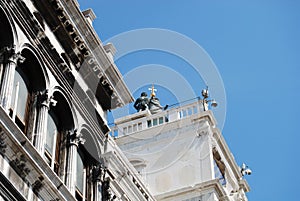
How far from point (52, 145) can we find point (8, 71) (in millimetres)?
2934

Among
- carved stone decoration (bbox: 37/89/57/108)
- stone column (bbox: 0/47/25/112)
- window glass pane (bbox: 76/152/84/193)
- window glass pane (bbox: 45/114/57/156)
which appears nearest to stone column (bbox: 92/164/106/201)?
window glass pane (bbox: 76/152/84/193)

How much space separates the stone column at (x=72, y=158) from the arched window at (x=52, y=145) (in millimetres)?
342

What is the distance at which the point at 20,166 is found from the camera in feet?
69.4

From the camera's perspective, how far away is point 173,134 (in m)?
46.8

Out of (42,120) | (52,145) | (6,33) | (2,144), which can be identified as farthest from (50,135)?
(2,144)

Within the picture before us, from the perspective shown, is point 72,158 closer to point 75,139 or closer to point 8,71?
point 75,139

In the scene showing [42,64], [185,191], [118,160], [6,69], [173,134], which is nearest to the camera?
[6,69]

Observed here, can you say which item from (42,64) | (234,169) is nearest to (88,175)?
(42,64)

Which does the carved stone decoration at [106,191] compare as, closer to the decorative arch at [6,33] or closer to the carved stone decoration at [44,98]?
the carved stone decoration at [44,98]

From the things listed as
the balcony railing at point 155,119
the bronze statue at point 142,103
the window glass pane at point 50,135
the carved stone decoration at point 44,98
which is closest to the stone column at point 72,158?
the window glass pane at point 50,135

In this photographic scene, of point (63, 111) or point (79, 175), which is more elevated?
point (63, 111)

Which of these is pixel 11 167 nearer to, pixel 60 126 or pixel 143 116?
pixel 60 126

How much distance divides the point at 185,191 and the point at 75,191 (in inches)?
762

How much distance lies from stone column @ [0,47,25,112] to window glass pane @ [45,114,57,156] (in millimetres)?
2284
